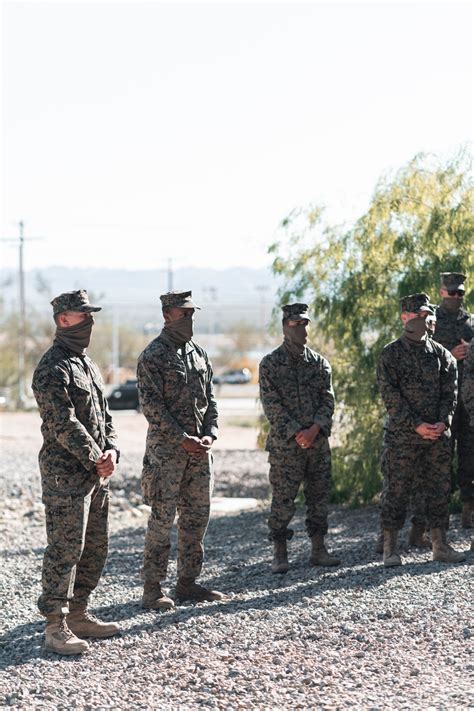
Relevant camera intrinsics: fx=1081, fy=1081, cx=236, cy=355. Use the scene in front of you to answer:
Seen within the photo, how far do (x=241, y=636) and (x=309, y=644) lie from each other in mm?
453

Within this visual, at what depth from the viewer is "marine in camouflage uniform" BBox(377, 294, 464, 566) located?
839 cm

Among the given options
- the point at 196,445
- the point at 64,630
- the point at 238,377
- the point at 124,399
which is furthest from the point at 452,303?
the point at 238,377

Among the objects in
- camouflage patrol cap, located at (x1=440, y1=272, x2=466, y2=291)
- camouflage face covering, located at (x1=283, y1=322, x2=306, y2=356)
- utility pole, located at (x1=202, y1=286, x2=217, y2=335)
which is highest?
camouflage patrol cap, located at (x1=440, y1=272, x2=466, y2=291)

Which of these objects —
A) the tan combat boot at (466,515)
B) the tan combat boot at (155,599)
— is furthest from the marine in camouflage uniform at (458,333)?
the tan combat boot at (155,599)

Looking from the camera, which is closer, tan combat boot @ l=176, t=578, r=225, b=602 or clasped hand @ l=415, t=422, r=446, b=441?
tan combat boot @ l=176, t=578, r=225, b=602

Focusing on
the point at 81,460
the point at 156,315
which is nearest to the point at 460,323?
the point at 81,460

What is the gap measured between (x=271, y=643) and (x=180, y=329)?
7.41ft

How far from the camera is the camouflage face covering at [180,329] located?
7555 millimetres

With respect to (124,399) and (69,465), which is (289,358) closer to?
(69,465)

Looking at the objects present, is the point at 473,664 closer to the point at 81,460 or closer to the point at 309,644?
the point at 309,644

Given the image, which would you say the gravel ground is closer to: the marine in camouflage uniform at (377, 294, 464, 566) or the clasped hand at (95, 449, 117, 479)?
the marine in camouflage uniform at (377, 294, 464, 566)

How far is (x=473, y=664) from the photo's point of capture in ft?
19.7

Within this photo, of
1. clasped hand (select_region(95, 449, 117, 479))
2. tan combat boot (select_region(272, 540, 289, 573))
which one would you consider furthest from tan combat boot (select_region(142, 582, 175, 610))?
tan combat boot (select_region(272, 540, 289, 573))

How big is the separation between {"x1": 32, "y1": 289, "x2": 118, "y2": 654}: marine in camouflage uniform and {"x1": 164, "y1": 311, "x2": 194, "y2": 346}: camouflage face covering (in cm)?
85
